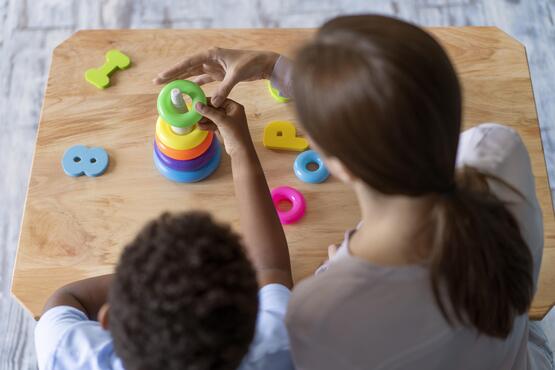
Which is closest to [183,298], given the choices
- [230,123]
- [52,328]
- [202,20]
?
[52,328]

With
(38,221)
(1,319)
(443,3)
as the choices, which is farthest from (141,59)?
(443,3)

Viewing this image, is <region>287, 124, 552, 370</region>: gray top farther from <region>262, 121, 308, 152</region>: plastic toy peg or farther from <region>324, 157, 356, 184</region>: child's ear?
<region>262, 121, 308, 152</region>: plastic toy peg

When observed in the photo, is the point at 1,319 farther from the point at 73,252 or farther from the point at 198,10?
the point at 198,10

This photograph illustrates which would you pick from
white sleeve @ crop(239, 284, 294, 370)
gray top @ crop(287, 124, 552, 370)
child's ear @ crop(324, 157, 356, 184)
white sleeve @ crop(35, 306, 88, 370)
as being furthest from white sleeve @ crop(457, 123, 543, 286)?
white sleeve @ crop(35, 306, 88, 370)

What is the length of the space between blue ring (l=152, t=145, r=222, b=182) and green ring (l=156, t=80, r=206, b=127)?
7cm

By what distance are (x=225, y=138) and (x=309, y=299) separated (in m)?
0.36

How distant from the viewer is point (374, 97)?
1.60 feet

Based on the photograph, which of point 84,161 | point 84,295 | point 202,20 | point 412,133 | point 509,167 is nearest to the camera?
point 412,133

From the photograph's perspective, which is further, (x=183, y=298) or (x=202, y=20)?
(x=202, y=20)

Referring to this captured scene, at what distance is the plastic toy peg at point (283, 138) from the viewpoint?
3.07 feet

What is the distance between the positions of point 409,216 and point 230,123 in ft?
1.24

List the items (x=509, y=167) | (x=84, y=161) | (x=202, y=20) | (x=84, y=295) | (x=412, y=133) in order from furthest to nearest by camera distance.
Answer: (x=202, y=20) → (x=84, y=161) → (x=84, y=295) → (x=509, y=167) → (x=412, y=133)

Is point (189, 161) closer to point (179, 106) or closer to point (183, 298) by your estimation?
point (179, 106)

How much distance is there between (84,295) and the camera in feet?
2.66
